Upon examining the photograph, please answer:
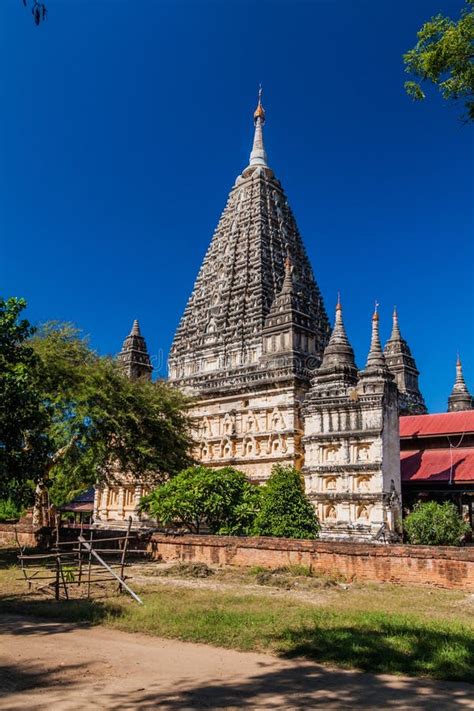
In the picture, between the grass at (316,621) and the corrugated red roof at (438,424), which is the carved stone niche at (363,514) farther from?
the grass at (316,621)

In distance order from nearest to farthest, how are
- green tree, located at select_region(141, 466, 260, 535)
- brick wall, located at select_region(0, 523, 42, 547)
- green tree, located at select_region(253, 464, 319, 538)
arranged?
green tree, located at select_region(253, 464, 319, 538)
green tree, located at select_region(141, 466, 260, 535)
brick wall, located at select_region(0, 523, 42, 547)

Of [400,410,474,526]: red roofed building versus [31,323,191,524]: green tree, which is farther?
[400,410,474,526]: red roofed building

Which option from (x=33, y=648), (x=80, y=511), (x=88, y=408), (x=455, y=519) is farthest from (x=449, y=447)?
(x=80, y=511)

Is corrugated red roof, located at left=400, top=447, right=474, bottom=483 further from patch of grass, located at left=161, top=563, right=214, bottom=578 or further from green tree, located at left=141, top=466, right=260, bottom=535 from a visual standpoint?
patch of grass, located at left=161, top=563, right=214, bottom=578

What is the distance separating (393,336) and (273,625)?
36362 millimetres

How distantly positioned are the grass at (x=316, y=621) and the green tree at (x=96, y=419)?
33.2 ft

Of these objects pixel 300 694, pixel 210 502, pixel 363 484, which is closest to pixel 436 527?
pixel 363 484

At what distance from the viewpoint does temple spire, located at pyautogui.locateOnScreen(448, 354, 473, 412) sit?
1631 inches

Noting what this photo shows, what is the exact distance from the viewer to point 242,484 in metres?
24.6

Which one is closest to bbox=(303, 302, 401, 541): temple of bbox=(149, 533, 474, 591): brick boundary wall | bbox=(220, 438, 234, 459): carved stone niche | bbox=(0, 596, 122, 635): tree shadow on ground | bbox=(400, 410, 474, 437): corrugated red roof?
bbox=(400, 410, 474, 437): corrugated red roof

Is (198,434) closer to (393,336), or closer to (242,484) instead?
(242,484)

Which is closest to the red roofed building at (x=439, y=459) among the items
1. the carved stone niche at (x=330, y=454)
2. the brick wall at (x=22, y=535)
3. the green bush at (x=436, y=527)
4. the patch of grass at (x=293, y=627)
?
the carved stone niche at (x=330, y=454)

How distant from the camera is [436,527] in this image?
20.1 metres

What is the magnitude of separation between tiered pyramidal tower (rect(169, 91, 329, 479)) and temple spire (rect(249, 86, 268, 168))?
75 mm
